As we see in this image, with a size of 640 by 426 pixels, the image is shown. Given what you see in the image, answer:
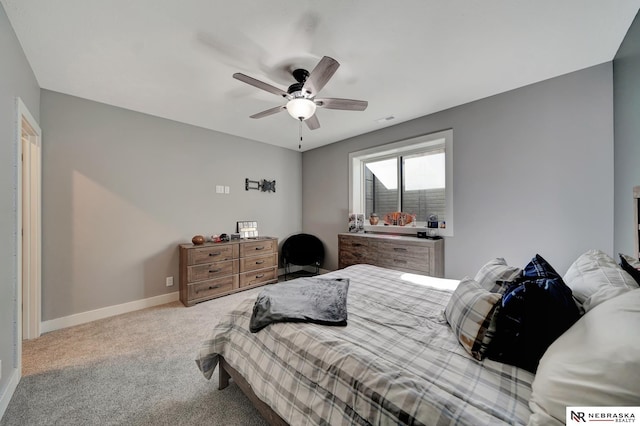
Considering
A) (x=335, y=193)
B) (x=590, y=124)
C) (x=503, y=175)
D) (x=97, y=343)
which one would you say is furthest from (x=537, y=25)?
(x=97, y=343)

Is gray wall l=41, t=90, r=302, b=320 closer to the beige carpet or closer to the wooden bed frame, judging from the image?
the beige carpet

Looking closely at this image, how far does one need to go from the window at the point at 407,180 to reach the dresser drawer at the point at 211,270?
2159mm

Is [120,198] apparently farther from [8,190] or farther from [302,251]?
[302,251]

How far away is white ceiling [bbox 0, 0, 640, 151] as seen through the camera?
1.60 m

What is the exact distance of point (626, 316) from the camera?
0.75m

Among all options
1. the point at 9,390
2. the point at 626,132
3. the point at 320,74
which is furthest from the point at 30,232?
the point at 626,132

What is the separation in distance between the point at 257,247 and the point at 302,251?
993mm

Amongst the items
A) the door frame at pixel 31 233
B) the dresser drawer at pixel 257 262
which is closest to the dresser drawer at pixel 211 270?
the dresser drawer at pixel 257 262

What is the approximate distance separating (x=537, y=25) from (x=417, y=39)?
31.6 inches

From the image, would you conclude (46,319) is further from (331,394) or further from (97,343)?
(331,394)

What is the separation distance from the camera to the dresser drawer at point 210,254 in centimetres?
331

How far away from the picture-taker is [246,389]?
4.84 ft

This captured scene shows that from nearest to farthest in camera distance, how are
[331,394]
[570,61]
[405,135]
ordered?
[331,394]
[570,61]
[405,135]

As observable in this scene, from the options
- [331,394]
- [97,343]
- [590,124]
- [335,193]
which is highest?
[590,124]
